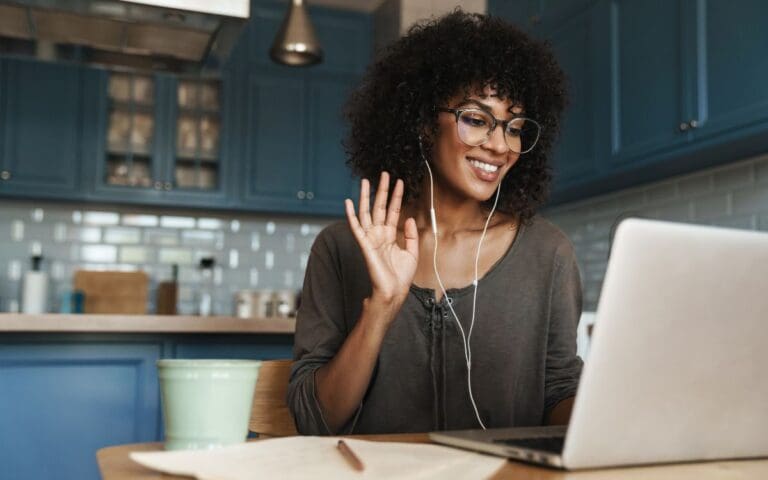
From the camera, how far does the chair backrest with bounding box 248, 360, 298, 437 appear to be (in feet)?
4.23

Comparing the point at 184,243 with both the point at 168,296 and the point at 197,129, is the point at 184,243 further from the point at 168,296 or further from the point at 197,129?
the point at 197,129

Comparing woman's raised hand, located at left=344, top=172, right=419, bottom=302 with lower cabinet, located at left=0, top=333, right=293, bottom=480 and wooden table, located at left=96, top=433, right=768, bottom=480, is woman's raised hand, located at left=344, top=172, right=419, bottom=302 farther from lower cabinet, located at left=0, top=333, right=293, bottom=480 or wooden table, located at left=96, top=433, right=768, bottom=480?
lower cabinet, located at left=0, top=333, right=293, bottom=480

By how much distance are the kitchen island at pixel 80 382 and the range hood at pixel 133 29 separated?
941 millimetres

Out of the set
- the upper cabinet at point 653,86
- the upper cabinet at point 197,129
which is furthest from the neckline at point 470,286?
the upper cabinet at point 197,129

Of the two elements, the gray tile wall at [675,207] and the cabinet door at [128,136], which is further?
the cabinet door at [128,136]

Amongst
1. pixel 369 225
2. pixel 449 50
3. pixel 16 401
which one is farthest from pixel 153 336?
pixel 369 225

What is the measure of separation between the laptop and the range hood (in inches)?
81.6

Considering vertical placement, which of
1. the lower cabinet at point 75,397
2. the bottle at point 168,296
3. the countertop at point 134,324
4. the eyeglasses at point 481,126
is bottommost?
the lower cabinet at point 75,397

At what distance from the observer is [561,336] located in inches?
58.2

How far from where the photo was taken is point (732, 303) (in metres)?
0.74

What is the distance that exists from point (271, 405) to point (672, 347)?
737 millimetres

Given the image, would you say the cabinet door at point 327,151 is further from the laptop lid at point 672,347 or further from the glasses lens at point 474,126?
the laptop lid at point 672,347

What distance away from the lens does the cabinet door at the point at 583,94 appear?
3170 millimetres

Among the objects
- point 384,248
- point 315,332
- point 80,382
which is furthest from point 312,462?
point 80,382
